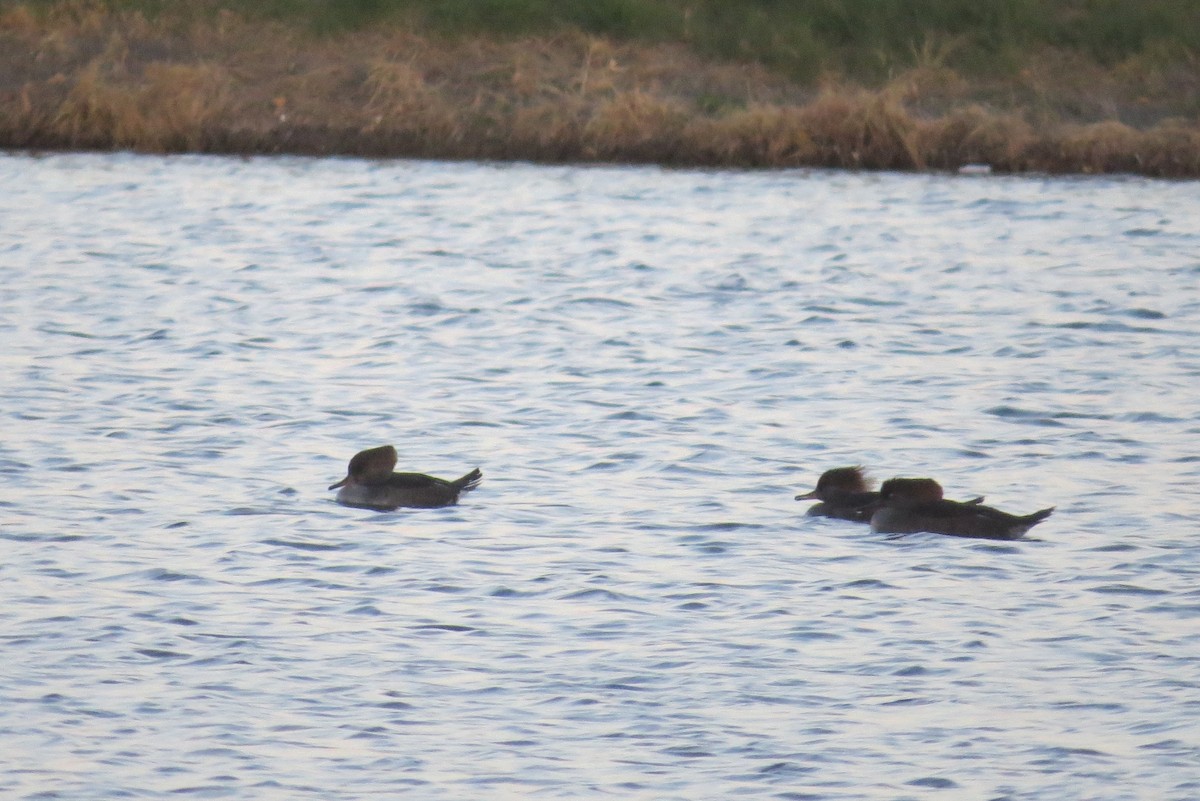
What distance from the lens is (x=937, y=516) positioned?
10227 mm

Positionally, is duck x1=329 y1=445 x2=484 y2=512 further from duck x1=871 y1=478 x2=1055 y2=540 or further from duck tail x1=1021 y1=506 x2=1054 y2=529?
duck tail x1=1021 y1=506 x2=1054 y2=529

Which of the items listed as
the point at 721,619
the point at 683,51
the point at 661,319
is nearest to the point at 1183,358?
the point at 661,319

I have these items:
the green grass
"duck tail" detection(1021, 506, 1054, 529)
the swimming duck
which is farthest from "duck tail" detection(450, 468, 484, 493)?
the green grass

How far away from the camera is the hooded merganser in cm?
1055

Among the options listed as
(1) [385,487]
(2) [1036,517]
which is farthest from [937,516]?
(1) [385,487]

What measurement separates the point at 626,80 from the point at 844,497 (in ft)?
63.4

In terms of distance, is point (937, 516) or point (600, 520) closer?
point (937, 516)

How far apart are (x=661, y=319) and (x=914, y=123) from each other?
27.7 ft

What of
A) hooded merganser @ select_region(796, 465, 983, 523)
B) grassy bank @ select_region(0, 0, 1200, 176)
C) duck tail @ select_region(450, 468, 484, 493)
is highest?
grassy bank @ select_region(0, 0, 1200, 176)

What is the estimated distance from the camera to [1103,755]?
23.1ft

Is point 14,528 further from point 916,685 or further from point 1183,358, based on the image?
point 1183,358

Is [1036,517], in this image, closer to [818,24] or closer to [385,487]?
[385,487]

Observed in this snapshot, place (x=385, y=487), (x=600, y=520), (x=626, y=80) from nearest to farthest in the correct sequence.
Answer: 1. (x=600, y=520)
2. (x=385, y=487)
3. (x=626, y=80)

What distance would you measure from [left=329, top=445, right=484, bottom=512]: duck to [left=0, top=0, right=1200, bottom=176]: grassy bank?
620 inches
